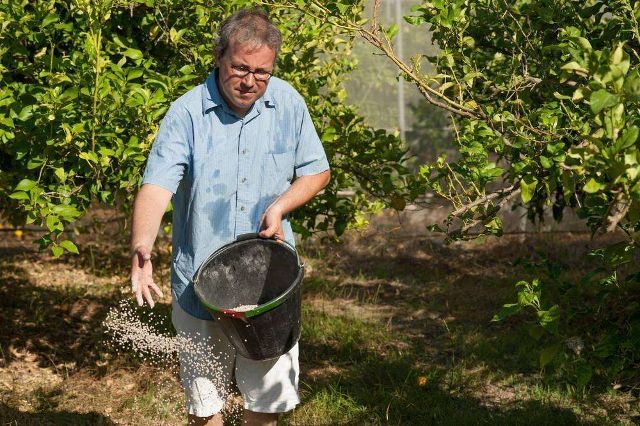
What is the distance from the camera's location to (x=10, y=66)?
4.75 meters

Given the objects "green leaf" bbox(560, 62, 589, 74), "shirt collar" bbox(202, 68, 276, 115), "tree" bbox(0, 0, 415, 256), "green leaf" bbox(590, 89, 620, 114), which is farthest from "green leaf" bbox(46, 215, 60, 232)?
"green leaf" bbox(590, 89, 620, 114)

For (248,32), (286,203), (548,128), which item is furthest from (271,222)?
(548,128)

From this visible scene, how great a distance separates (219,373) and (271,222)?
0.62 meters

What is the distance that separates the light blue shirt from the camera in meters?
3.39

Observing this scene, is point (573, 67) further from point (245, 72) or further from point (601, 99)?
point (245, 72)

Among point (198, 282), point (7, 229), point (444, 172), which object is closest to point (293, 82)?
point (444, 172)

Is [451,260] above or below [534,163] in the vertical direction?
below

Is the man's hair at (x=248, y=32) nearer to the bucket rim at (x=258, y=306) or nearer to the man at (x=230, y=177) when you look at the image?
the man at (x=230, y=177)

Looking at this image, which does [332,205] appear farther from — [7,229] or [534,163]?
[7,229]

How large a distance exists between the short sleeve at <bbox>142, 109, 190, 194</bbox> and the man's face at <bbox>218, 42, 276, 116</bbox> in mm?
182

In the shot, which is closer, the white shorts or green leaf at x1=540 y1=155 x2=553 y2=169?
green leaf at x1=540 y1=155 x2=553 y2=169

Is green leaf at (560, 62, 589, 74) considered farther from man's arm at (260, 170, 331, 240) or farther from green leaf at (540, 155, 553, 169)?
man's arm at (260, 170, 331, 240)

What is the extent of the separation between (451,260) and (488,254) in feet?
1.00

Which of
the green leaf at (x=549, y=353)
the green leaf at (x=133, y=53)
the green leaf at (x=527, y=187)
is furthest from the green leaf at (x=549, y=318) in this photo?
the green leaf at (x=133, y=53)
